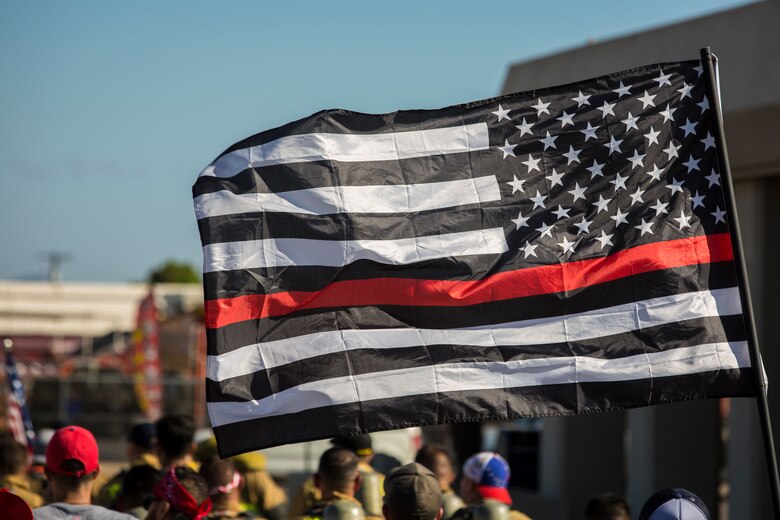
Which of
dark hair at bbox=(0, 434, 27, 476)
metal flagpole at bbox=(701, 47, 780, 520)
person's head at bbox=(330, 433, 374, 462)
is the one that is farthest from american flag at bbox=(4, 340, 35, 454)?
metal flagpole at bbox=(701, 47, 780, 520)

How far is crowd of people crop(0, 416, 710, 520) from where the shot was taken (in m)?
4.70

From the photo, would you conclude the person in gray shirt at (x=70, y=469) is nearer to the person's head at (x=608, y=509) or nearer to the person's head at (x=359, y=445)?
the person's head at (x=608, y=509)

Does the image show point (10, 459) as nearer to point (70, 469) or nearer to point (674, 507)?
point (70, 469)

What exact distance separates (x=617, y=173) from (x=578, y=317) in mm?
683

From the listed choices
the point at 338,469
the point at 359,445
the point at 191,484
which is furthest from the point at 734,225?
the point at 359,445

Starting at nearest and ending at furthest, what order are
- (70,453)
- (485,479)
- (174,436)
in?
(70,453) → (485,479) → (174,436)

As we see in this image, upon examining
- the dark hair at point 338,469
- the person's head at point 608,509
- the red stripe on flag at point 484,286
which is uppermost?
the red stripe on flag at point 484,286

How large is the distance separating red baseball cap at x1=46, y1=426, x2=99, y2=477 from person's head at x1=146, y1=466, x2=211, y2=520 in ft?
1.15

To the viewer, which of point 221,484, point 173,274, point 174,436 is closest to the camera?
point 221,484

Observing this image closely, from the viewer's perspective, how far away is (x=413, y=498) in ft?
15.1

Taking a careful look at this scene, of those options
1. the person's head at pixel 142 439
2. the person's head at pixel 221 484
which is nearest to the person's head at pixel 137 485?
the person's head at pixel 221 484

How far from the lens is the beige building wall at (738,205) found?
36.9 ft

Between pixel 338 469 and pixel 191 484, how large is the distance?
1477 millimetres

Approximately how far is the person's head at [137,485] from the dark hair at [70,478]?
138 centimetres
